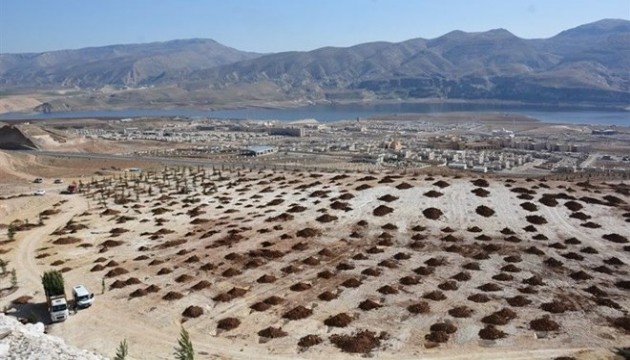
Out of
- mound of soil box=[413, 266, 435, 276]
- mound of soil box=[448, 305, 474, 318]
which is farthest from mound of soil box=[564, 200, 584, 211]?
mound of soil box=[448, 305, 474, 318]

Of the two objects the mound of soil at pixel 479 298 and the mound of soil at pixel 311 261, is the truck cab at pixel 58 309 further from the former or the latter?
the mound of soil at pixel 479 298

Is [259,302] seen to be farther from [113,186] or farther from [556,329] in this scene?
[113,186]

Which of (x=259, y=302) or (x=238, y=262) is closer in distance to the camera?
(x=259, y=302)

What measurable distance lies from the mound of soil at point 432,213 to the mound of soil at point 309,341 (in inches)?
1108

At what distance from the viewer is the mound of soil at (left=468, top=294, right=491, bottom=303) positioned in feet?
122

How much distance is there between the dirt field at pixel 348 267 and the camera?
32531 millimetres

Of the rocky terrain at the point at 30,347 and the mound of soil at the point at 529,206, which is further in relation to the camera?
the mound of soil at the point at 529,206

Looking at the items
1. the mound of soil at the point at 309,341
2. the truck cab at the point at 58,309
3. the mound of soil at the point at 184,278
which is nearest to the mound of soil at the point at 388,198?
the mound of soil at the point at 184,278

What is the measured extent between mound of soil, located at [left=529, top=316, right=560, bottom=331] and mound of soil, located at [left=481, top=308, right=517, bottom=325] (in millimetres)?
1329

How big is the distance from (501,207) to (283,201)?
82.0 ft

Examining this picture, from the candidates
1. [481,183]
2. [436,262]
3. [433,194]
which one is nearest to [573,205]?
[481,183]

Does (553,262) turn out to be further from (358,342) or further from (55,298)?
(55,298)

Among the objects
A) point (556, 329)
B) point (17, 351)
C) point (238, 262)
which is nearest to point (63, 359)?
point (17, 351)

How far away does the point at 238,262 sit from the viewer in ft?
154
